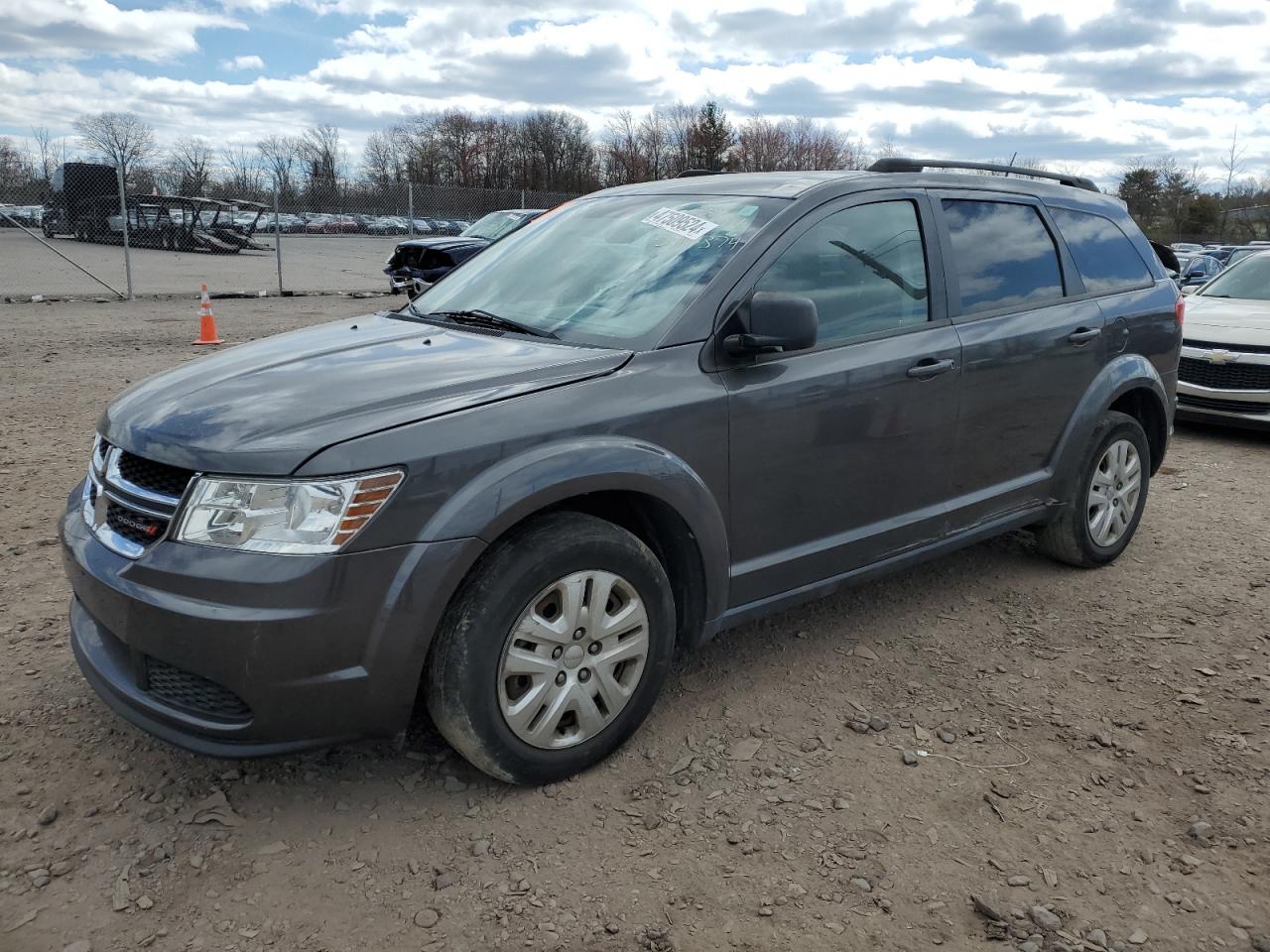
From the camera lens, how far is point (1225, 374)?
26.5 feet

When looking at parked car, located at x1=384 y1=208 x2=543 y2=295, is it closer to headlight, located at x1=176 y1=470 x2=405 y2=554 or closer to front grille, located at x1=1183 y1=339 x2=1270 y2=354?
front grille, located at x1=1183 y1=339 x2=1270 y2=354

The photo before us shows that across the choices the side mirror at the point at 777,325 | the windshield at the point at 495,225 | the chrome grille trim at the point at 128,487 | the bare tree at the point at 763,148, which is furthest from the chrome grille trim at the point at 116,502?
the bare tree at the point at 763,148

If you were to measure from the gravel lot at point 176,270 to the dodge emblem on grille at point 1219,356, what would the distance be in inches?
610

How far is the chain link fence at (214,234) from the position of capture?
18672mm

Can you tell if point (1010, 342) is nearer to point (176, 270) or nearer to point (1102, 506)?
point (1102, 506)

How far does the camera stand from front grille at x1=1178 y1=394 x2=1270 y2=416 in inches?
310

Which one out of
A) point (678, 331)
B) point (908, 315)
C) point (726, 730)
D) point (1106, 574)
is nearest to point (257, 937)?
point (726, 730)

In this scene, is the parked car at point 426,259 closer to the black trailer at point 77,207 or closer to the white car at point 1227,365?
the white car at point 1227,365

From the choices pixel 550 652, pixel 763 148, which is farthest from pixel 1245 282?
pixel 763 148

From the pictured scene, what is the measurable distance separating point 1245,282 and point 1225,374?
1785mm

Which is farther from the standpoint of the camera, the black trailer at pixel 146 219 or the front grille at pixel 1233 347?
the black trailer at pixel 146 219

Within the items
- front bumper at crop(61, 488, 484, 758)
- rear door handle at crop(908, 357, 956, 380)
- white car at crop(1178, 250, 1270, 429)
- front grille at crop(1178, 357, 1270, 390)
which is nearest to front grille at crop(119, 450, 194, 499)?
front bumper at crop(61, 488, 484, 758)

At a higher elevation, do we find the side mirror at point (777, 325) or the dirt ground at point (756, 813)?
the side mirror at point (777, 325)

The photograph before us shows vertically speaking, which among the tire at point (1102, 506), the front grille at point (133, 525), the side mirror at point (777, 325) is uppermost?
the side mirror at point (777, 325)
